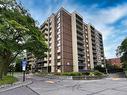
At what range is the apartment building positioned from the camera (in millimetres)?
63281

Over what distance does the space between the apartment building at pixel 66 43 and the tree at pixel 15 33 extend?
36652 millimetres

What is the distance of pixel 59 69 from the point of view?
2485 inches

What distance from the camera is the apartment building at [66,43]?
6328 cm

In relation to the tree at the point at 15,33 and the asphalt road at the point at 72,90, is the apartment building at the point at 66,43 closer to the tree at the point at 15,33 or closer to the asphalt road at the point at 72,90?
the tree at the point at 15,33

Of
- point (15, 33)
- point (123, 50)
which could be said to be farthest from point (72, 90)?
point (123, 50)

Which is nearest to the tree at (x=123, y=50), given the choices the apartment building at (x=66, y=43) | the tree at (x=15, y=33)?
the apartment building at (x=66, y=43)

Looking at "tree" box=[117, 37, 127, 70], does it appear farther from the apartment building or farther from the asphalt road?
the asphalt road

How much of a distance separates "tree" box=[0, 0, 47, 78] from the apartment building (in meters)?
36.7

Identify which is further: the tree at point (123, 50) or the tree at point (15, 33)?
the tree at point (123, 50)

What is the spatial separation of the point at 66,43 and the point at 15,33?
4247 cm

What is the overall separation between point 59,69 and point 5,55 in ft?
133

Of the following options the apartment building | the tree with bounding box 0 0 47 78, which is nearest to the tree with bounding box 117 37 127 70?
the apartment building

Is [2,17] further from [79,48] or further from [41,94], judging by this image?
[79,48]

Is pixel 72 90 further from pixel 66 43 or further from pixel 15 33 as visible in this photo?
pixel 66 43
